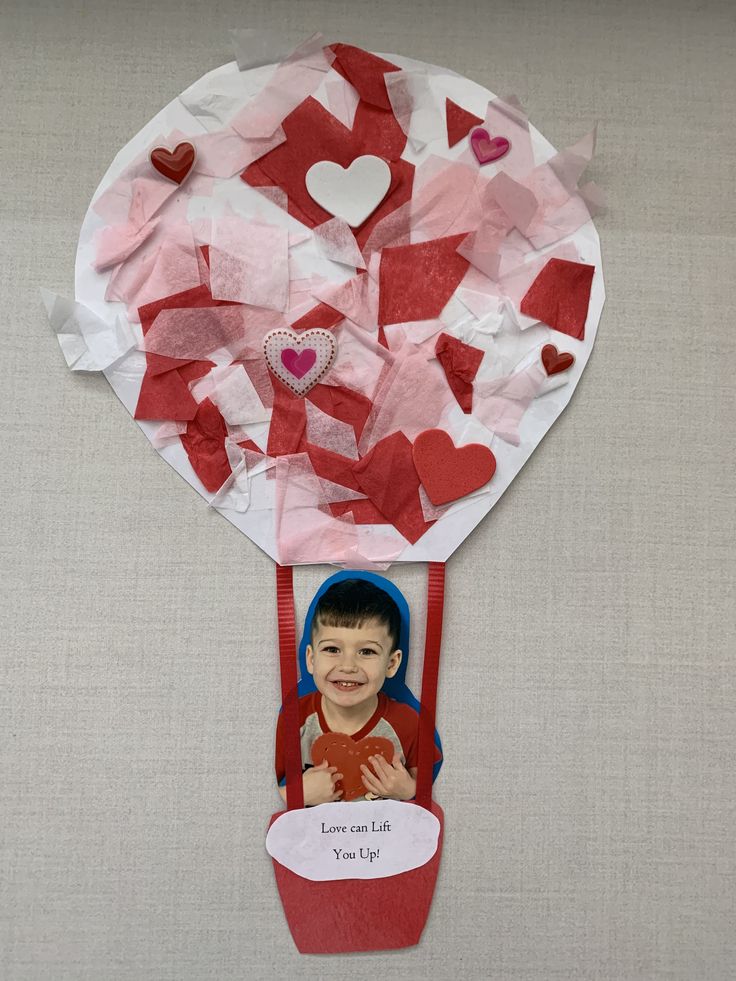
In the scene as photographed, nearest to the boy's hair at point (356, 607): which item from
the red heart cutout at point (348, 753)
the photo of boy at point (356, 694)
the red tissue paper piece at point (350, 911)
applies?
the photo of boy at point (356, 694)

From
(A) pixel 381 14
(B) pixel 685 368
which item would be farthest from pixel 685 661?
(A) pixel 381 14

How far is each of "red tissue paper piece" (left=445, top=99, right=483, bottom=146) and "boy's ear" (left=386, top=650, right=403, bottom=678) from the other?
2.20 ft

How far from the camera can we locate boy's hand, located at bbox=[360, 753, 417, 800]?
121cm

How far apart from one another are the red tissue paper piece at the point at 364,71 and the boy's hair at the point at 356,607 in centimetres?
63

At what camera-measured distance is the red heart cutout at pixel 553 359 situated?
124 centimetres

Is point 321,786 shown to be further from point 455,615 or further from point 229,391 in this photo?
point 229,391

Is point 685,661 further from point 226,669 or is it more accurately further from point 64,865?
point 64,865

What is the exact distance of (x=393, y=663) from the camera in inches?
47.5

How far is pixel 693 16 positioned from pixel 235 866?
1304 mm

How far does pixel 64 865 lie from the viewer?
47.2 inches

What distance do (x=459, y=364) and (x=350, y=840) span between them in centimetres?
63

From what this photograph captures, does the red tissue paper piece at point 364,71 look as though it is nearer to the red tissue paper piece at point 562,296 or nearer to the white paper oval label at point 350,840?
the red tissue paper piece at point 562,296

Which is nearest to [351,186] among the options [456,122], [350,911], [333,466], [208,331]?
[456,122]

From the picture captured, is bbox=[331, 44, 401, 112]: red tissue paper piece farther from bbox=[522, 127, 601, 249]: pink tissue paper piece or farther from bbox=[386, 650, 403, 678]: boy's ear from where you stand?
bbox=[386, 650, 403, 678]: boy's ear
